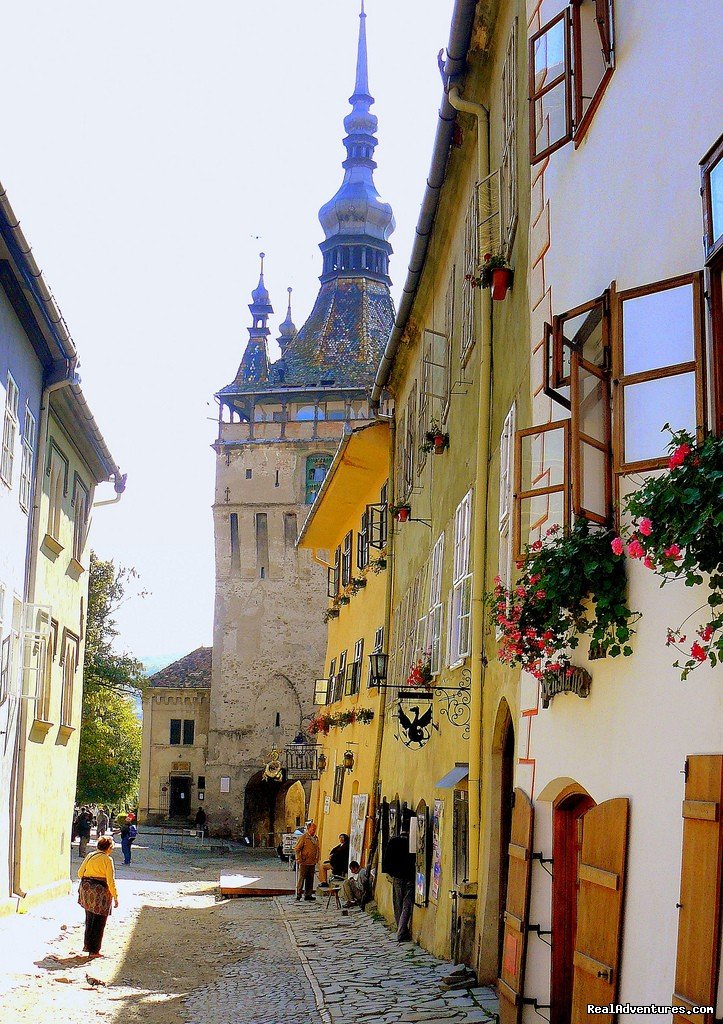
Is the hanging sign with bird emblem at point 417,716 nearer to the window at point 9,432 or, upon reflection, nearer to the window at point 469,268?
the window at point 469,268

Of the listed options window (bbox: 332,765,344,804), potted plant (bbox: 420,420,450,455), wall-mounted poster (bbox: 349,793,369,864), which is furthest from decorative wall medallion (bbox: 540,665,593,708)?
window (bbox: 332,765,344,804)

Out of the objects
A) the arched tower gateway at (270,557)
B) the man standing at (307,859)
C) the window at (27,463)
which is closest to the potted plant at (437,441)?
the window at (27,463)

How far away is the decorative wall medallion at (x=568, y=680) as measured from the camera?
24.5 feet

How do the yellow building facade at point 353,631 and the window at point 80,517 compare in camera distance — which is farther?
the window at point 80,517

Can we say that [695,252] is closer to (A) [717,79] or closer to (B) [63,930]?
(A) [717,79]

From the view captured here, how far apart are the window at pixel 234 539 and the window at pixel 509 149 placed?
47.2 metres

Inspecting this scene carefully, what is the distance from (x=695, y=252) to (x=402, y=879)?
11.0 m

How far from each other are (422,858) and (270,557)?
43.3 metres

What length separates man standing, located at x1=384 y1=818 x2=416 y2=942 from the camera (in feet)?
48.8

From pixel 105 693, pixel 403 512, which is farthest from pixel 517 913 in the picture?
pixel 105 693

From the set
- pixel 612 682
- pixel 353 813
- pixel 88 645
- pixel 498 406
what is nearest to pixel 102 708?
pixel 88 645

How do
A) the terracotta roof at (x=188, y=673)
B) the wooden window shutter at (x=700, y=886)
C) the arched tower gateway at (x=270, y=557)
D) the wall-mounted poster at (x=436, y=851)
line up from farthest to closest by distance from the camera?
the terracotta roof at (x=188, y=673) < the arched tower gateway at (x=270, y=557) < the wall-mounted poster at (x=436, y=851) < the wooden window shutter at (x=700, y=886)

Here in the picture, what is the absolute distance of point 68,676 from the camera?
77.2ft

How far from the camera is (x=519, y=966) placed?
858 cm
